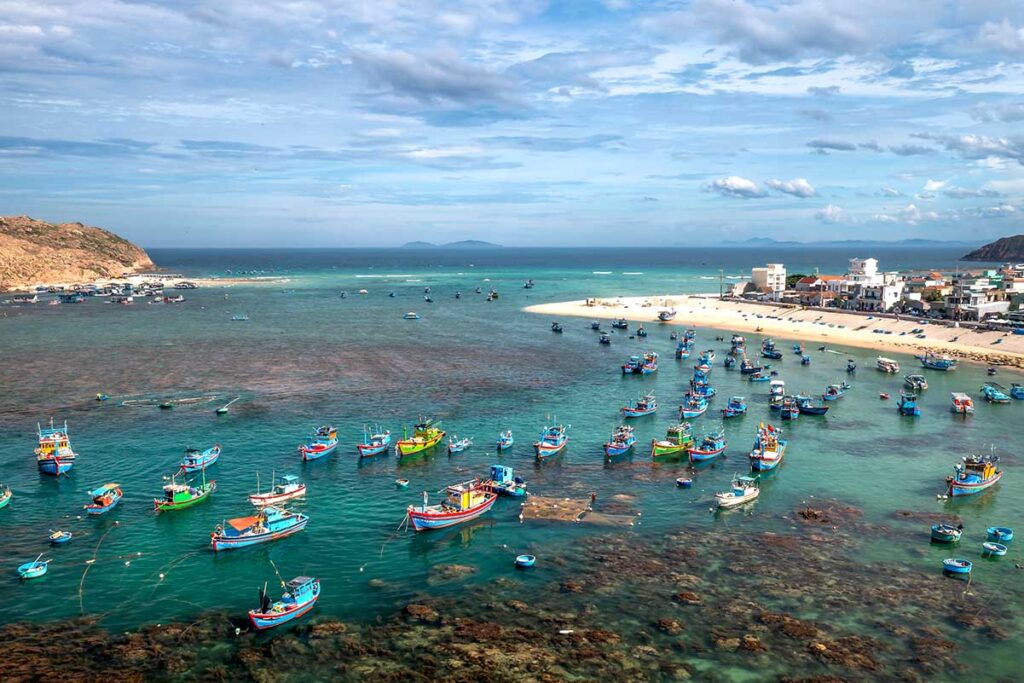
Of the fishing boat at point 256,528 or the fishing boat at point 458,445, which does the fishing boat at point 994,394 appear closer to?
the fishing boat at point 458,445

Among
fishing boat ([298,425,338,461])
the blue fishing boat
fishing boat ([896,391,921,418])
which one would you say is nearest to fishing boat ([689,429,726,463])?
the blue fishing boat

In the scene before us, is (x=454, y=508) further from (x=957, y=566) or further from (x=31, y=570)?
(x=957, y=566)

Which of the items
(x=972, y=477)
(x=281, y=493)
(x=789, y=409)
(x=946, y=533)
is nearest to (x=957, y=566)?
(x=946, y=533)

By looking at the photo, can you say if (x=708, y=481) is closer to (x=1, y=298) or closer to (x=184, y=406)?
(x=184, y=406)

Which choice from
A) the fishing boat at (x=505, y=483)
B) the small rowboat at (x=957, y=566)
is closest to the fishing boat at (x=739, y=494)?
the small rowboat at (x=957, y=566)

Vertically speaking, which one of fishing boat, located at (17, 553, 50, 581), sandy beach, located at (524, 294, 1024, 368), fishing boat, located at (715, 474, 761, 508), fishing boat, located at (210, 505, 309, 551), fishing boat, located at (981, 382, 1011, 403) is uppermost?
sandy beach, located at (524, 294, 1024, 368)

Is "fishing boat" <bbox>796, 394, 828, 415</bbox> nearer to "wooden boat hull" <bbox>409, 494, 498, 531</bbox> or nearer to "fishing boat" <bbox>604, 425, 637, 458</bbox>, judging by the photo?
"fishing boat" <bbox>604, 425, 637, 458</bbox>
